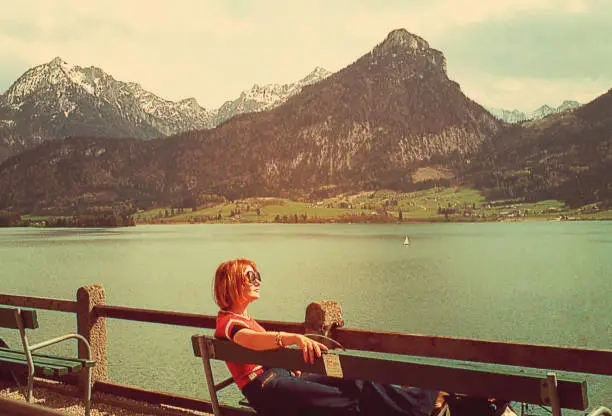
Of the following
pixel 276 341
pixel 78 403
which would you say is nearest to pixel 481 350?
pixel 276 341

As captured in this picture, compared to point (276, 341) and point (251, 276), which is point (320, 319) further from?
point (276, 341)

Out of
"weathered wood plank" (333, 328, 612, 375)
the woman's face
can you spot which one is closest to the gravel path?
"weathered wood plank" (333, 328, 612, 375)

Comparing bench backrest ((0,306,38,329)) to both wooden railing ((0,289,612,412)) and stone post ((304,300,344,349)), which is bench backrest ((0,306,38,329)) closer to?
wooden railing ((0,289,612,412))

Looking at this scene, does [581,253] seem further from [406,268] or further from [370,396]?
[370,396]

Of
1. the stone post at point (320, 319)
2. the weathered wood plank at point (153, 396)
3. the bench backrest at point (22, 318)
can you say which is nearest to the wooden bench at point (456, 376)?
the stone post at point (320, 319)

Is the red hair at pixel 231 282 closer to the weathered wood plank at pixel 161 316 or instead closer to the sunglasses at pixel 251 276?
the sunglasses at pixel 251 276

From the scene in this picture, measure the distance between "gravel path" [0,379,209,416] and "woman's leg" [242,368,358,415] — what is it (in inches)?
140

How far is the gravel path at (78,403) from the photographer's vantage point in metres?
7.44

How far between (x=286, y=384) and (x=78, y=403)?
5129mm

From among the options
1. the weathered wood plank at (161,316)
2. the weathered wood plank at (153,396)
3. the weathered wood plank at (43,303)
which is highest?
the weathered wood plank at (43,303)

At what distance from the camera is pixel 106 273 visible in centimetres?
7075

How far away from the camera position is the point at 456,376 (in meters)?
3.27

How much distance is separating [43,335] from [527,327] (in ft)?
90.4

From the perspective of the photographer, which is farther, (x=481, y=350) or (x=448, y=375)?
(x=481, y=350)
